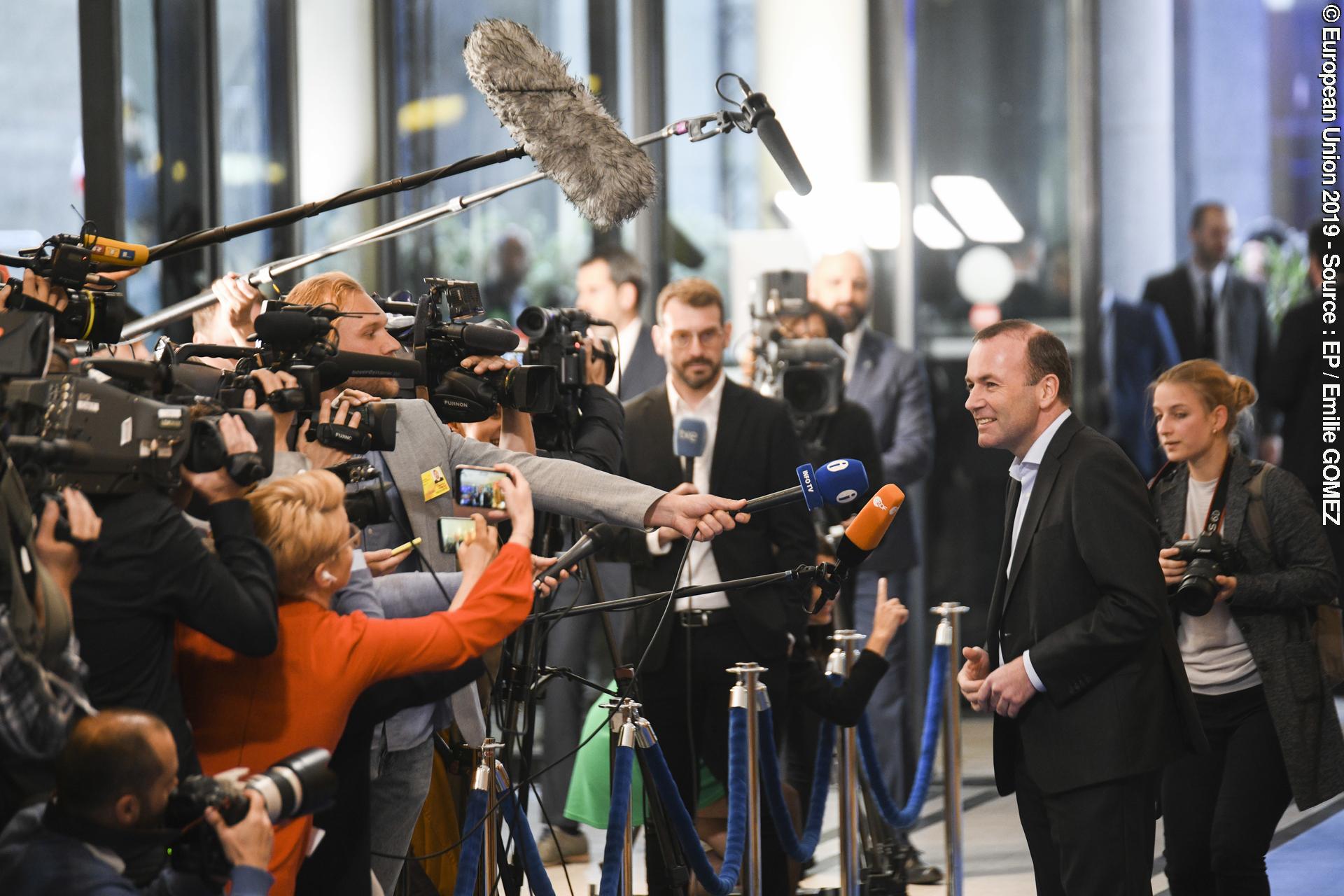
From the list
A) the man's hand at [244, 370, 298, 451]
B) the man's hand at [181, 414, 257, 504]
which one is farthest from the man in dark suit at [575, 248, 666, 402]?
the man's hand at [181, 414, 257, 504]

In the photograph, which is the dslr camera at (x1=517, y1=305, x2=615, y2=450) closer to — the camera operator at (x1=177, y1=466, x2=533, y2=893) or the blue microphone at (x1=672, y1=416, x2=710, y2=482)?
the blue microphone at (x1=672, y1=416, x2=710, y2=482)

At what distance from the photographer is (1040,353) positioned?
3492mm

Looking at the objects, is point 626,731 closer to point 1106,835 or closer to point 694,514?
point 694,514

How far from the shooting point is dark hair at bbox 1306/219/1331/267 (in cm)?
690

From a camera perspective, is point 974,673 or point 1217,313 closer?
point 974,673

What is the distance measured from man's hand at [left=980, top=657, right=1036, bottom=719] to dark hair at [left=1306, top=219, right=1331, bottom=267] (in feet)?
13.6

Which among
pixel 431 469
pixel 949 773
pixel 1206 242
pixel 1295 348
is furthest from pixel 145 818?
pixel 1206 242

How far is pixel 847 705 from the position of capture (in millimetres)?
4207

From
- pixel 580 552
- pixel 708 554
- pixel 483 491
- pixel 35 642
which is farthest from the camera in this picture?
pixel 708 554

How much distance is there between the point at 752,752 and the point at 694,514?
85 cm

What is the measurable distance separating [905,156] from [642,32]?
4.64 feet

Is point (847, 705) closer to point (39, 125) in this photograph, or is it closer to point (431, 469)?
point (431, 469)

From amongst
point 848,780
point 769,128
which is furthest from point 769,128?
point 848,780

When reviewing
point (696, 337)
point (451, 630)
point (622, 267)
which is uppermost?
point (622, 267)
